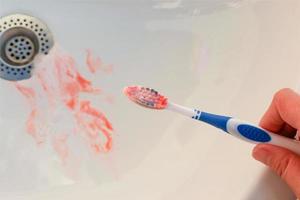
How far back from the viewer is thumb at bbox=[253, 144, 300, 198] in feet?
1.28

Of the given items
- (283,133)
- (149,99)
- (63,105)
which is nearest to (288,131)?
(283,133)

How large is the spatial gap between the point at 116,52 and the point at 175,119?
0.37ft

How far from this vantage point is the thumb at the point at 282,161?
390 mm

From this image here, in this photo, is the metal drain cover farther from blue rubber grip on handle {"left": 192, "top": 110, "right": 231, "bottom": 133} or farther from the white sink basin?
blue rubber grip on handle {"left": 192, "top": 110, "right": 231, "bottom": 133}

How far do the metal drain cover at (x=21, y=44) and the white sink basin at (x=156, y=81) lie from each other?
0.03ft

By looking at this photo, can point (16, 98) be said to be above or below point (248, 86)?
below

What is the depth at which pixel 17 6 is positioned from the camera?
57 centimetres

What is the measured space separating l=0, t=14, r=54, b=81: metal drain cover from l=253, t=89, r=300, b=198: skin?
29 cm

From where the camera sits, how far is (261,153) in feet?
1.38

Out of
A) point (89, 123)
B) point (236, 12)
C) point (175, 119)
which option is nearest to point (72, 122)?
point (89, 123)

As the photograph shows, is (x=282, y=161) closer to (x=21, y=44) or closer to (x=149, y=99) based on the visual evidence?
(x=149, y=99)

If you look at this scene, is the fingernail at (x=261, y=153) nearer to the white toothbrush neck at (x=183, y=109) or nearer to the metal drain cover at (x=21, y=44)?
the white toothbrush neck at (x=183, y=109)

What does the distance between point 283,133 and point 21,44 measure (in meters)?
0.33

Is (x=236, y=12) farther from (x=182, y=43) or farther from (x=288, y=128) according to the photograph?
(x=288, y=128)
